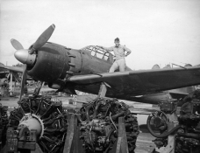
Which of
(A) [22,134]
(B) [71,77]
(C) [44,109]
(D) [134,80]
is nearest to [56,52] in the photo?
(B) [71,77]

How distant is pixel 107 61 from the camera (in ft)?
24.1

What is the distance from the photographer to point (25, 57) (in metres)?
5.68

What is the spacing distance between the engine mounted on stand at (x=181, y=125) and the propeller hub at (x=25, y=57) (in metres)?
3.84

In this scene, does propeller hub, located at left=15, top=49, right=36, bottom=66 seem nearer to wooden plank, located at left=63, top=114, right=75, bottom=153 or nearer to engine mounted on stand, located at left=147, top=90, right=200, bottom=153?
wooden plank, located at left=63, top=114, right=75, bottom=153

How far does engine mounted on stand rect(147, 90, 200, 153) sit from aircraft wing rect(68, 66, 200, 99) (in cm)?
266

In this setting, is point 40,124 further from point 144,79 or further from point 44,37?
point 144,79

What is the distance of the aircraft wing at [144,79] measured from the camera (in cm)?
567

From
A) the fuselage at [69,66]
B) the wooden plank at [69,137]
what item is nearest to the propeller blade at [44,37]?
the fuselage at [69,66]

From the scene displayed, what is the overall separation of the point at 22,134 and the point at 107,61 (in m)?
4.97

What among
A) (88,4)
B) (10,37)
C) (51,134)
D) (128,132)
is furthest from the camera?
(10,37)

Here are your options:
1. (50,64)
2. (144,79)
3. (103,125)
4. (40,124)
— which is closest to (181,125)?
(103,125)

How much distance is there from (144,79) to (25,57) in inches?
133

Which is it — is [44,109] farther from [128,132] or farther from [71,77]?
[71,77]

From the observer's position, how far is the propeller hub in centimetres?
567
